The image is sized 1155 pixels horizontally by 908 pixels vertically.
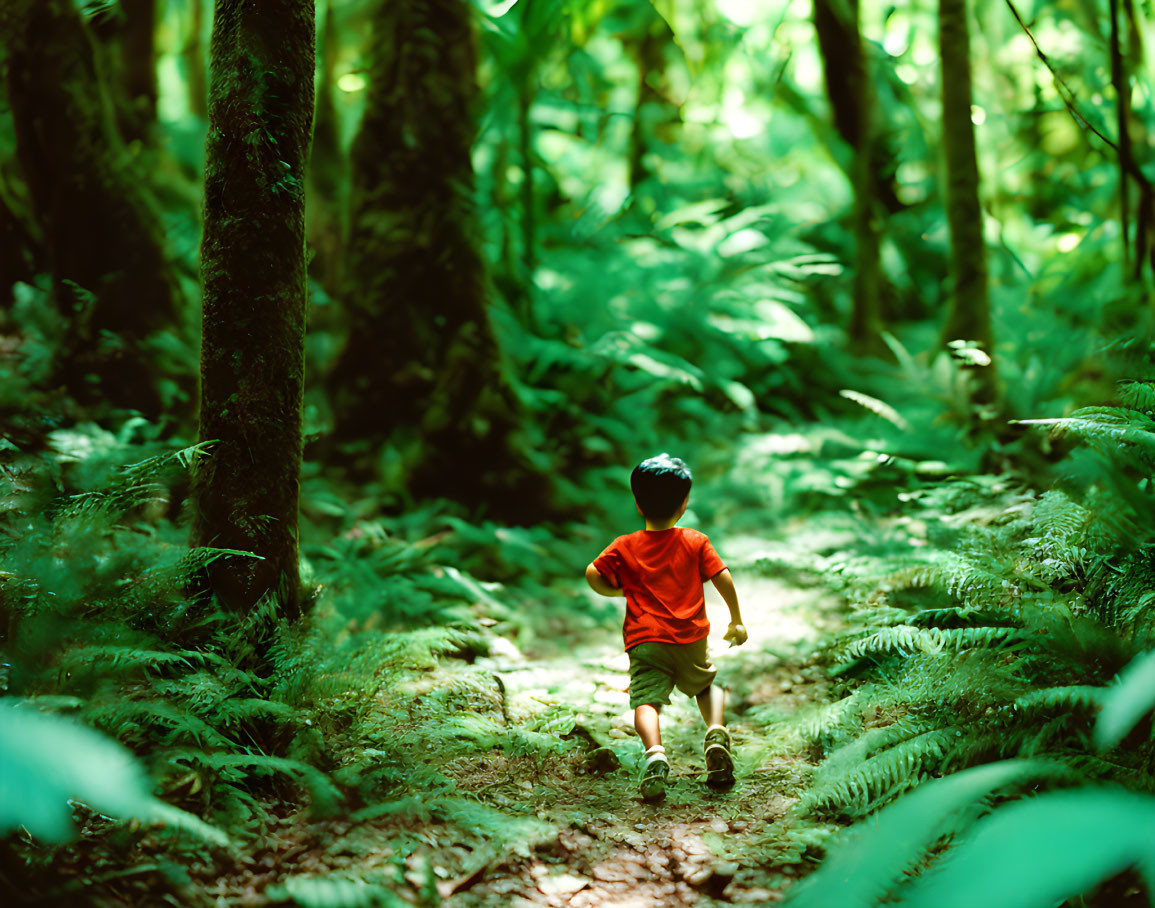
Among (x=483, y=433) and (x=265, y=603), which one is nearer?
(x=265, y=603)

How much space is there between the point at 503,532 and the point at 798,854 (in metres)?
3.29

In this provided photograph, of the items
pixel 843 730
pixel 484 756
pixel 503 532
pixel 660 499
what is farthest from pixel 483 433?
pixel 843 730

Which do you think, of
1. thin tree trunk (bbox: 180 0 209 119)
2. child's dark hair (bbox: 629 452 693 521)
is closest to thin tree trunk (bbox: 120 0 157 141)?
thin tree trunk (bbox: 180 0 209 119)

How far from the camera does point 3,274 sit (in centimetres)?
553

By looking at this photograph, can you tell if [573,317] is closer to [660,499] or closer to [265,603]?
[660,499]

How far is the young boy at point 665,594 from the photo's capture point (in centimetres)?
285

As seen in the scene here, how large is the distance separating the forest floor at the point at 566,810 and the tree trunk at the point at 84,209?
132 inches

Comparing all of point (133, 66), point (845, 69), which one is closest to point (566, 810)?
point (845, 69)

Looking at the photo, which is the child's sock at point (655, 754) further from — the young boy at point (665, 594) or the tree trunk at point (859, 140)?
the tree trunk at point (859, 140)

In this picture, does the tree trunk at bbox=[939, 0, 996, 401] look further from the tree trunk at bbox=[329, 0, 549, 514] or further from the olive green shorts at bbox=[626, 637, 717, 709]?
the olive green shorts at bbox=[626, 637, 717, 709]

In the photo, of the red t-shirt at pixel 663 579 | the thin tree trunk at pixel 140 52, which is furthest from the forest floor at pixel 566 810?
the thin tree trunk at pixel 140 52

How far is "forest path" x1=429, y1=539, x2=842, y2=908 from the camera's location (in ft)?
6.57

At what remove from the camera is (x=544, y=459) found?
586cm

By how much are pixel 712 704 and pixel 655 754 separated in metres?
0.40
